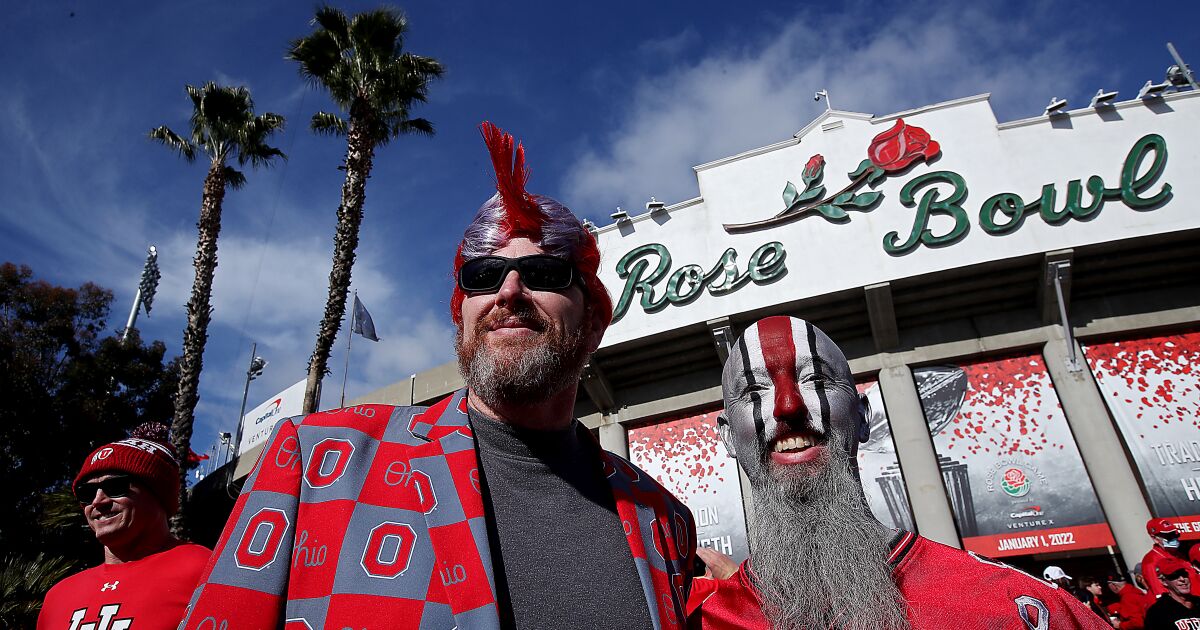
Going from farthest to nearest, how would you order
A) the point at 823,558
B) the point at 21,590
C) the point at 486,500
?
the point at 21,590 → the point at 486,500 → the point at 823,558

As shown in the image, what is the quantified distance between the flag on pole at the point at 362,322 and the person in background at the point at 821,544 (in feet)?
54.2

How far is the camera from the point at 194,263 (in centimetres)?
1266

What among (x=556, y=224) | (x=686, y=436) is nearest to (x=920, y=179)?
(x=686, y=436)

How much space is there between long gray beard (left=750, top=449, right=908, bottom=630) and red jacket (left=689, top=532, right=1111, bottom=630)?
41mm

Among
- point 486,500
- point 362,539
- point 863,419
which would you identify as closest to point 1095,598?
point 863,419

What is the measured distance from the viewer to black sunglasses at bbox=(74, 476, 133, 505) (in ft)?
9.11

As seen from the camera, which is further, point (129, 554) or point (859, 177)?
point (859, 177)

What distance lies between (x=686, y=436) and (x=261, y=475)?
11.6 metres

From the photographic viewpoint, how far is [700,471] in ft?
40.2

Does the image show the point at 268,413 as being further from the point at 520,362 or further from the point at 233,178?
the point at 520,362

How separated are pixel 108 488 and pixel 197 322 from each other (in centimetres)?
1107

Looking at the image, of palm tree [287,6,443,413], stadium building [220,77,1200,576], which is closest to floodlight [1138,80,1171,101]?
stadium building [220,77,1200,576]

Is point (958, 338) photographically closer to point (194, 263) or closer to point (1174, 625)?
point (1174, 625)

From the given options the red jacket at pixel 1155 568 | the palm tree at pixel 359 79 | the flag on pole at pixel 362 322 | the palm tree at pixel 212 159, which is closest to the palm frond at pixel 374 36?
the palm tree at pixel 359 79
